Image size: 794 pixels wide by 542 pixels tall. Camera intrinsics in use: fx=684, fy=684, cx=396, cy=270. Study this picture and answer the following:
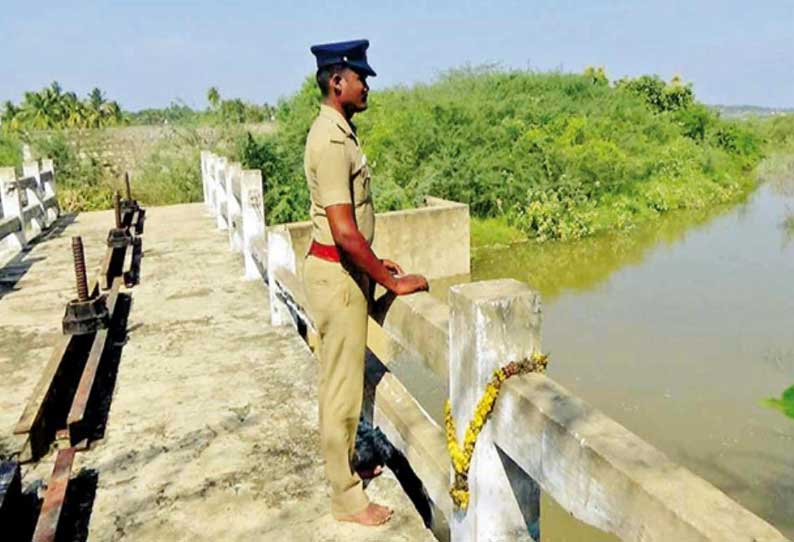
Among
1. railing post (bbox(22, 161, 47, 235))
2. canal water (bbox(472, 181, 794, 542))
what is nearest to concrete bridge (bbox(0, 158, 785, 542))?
canal water (bbox(472, 181, 794, 542))

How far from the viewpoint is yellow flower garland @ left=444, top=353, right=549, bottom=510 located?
67.9 inches

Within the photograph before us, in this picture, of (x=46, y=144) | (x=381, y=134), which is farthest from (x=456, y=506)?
(x=46, y=144)

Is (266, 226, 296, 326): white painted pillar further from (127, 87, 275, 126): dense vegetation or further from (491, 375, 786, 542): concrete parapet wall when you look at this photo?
(127, 87, 275, 126): dense vegetation

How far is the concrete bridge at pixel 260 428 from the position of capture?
141cm

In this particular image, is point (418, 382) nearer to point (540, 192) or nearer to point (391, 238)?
point (391, 238)

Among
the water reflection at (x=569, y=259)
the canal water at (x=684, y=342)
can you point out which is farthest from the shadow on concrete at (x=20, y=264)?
the water reflection at (x=569, y=259)

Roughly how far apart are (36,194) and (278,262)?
7248mm

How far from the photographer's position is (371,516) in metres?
2.48

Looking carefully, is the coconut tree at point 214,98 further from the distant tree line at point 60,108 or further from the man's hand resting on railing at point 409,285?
the man's hand resting on railing at point 409,285

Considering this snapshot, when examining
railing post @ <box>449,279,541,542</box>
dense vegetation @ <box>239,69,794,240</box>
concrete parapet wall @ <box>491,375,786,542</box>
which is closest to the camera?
concrete parapet wall @ <box>491,375,786,542</box>

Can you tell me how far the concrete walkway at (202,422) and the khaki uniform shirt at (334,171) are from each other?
1.10 m

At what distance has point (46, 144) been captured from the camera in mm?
16953

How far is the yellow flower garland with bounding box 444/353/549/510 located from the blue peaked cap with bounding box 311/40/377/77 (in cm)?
108

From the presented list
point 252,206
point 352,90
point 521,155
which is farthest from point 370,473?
point 521,155
